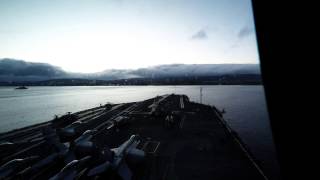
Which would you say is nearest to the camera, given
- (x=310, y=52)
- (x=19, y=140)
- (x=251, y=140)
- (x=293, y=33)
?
(x=310, y=52)

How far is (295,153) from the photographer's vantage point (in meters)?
2.12

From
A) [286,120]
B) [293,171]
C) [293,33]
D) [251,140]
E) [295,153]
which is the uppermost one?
[293,33]

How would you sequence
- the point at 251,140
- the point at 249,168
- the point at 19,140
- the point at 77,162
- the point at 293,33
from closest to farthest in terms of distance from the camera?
the point at 293,33 < the point at 77,162 < the point at 249,168 < the point at 19,140 < the point at 251,140

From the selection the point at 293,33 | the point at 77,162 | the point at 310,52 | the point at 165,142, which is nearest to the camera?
the point at 310,52

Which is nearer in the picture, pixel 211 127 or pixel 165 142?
pixel 165 142

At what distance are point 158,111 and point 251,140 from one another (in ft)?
85.3

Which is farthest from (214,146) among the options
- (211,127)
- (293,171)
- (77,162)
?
(293,171)

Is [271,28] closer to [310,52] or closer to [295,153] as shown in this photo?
[310,52]

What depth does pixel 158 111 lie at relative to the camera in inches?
2267

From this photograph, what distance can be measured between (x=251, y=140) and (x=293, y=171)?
5696 cm

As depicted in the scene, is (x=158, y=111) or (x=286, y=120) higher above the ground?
(x=286, y=120)

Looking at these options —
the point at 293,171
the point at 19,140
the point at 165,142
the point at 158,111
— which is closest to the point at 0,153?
the point at 19,140

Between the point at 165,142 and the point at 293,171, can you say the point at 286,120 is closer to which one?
the point at 293,171

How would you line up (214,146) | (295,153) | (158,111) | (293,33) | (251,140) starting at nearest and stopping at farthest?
(293,33), (295,153), (214,146), (251,140), (158,111)
